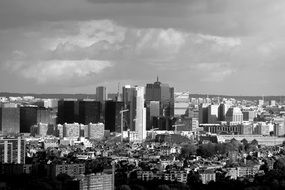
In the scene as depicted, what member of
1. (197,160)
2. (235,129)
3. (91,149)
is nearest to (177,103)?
(235,129)

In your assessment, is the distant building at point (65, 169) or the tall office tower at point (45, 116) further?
the tall office tower at point (45, 116)

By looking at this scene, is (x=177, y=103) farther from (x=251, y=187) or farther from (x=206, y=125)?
(x=251, y=187)

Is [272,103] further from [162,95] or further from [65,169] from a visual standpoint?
[65,169]

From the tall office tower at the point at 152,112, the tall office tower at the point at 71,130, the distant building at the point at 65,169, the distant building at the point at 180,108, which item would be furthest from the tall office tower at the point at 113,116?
the distant building at the point at 65,169

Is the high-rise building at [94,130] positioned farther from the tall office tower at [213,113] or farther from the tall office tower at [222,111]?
the tall office tower at [222,111]

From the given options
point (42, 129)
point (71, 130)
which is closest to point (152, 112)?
point (71, 130)

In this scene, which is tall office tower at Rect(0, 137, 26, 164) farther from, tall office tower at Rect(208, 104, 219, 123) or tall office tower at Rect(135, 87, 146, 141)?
tall office tower at Rect(208, 104, 219, 123)
